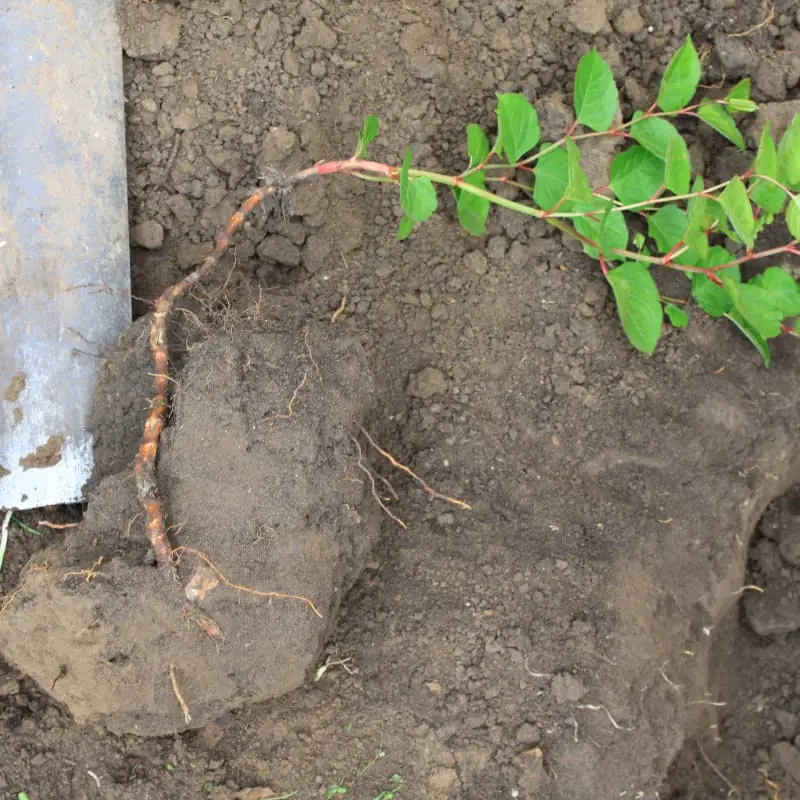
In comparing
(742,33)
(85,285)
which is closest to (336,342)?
(85,285)

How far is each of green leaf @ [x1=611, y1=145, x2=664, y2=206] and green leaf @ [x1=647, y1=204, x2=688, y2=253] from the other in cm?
4

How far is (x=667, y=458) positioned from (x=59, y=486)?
3.93 ft

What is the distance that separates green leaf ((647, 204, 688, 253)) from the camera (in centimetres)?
160

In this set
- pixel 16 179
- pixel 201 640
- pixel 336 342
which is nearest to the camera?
pixel 201 640

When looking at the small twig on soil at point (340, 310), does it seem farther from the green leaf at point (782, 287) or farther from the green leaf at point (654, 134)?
the green leaf at point (782, 287)

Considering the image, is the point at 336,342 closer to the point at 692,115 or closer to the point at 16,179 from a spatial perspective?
the point at 16,179

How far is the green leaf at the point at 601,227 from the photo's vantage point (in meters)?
1.51

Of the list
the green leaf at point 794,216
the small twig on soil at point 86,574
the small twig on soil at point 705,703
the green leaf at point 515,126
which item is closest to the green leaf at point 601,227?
the green leaf at point 515,126

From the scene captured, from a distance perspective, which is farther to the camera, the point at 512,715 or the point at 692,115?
the point at 692,115

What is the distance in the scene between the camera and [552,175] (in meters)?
1.57

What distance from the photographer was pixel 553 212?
1.53 m

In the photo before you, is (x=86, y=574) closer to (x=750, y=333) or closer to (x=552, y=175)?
(x=552, y=175)

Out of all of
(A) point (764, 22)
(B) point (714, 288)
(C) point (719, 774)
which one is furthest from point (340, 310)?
(C) point (719, 774)

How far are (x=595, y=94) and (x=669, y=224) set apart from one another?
28cm
